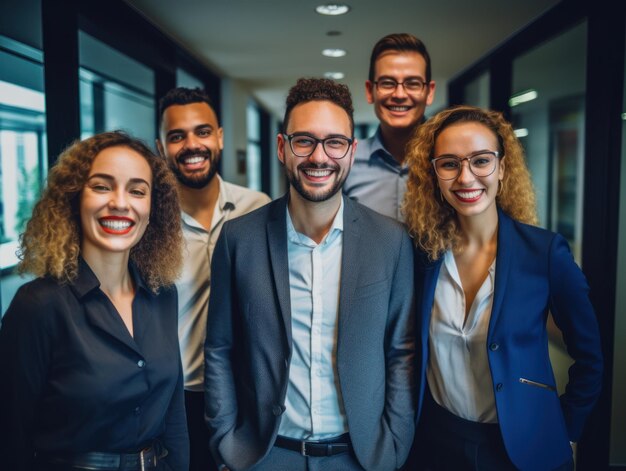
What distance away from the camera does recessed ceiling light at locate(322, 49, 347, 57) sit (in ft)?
15.8

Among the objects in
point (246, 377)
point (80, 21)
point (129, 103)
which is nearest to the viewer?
point (246, 377)

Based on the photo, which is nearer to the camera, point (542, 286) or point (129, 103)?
point (542, 286)

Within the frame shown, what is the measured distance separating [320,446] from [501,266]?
0.80 metres

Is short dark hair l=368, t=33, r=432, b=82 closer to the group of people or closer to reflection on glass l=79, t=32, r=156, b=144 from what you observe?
the group of people

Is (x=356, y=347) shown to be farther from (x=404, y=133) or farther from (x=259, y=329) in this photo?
(x=404, y=133)

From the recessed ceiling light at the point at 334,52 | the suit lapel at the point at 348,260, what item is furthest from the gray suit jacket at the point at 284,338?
the recessed ceiling light at the point at 334,52

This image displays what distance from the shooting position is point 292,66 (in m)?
5.58

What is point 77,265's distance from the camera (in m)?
1.52

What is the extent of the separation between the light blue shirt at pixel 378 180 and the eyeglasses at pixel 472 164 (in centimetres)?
60

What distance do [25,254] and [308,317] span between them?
86 cm

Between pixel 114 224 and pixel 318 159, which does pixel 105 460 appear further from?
pixel 318 159

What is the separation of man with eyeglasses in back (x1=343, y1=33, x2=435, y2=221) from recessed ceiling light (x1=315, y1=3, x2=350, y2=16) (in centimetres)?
111

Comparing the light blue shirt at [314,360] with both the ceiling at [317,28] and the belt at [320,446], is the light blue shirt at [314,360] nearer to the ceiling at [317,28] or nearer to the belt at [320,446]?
the belt at [320,446]

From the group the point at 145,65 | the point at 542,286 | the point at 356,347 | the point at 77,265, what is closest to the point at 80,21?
the point at 145,65
